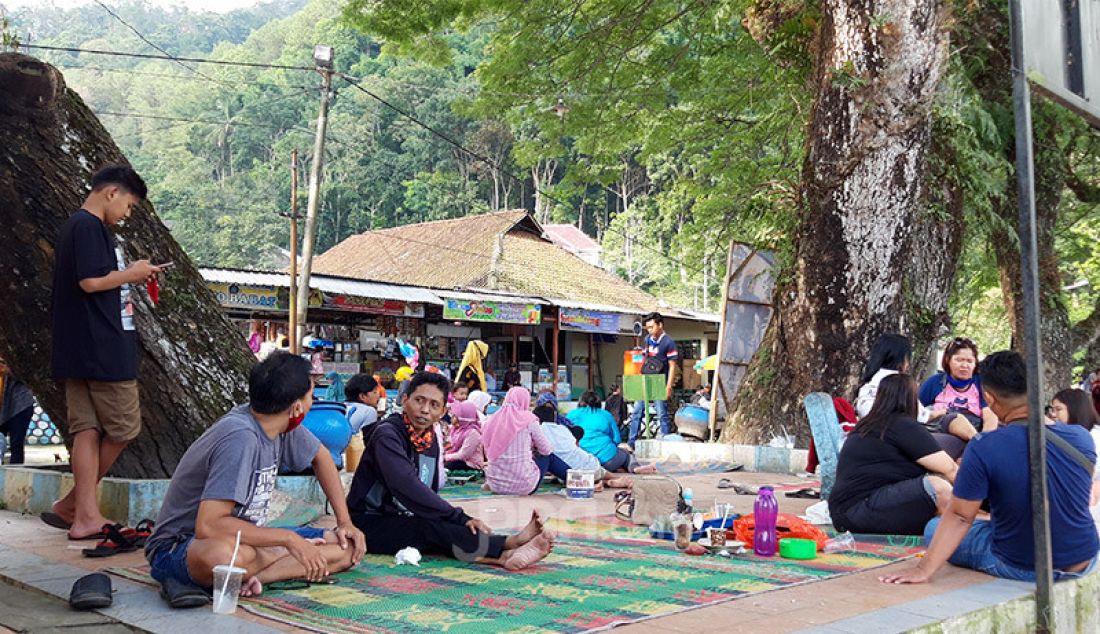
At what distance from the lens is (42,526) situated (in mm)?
5266

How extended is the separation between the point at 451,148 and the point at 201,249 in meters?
12.6

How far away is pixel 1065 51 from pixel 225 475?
3449 millimetres

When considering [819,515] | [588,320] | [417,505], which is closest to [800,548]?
[819,515]

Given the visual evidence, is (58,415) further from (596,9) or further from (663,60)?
(663,60)

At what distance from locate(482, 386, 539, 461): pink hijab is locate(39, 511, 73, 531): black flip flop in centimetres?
307

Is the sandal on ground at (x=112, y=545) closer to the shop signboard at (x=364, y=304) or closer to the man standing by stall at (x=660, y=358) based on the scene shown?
the man standing by stall at (x=660, y=358)

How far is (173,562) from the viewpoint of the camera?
3.58m

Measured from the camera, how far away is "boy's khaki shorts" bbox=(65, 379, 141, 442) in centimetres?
468

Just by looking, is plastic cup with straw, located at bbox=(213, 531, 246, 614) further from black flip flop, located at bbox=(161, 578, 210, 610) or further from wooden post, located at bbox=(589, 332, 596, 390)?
wooden post, located at bbox=(589, 332, 596, 390)

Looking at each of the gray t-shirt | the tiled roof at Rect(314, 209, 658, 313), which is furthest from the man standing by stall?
the gray t-shirt

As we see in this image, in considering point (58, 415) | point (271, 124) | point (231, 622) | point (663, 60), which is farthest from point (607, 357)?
point (271, 124)

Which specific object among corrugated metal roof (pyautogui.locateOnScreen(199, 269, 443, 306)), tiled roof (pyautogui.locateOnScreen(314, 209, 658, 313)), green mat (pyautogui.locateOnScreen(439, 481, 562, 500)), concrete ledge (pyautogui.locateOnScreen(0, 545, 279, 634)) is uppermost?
tiled roof (pyautogui.locateOnScreen(314, 209, 658, 313))

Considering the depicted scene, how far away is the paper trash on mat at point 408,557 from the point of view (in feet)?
14.7

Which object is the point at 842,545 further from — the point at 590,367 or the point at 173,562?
the point at 590,367
